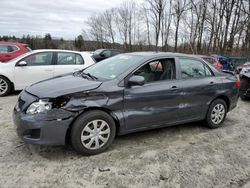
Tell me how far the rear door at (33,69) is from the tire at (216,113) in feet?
15.2

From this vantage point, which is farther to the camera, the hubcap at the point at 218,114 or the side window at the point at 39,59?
the side window at the point at 39,59

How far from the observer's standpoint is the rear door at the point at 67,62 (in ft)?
22.2

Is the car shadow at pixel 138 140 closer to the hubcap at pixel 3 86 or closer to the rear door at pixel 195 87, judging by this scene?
the rear door at pixel 195 87

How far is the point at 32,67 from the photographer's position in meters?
6.50

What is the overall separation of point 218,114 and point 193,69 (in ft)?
3.65

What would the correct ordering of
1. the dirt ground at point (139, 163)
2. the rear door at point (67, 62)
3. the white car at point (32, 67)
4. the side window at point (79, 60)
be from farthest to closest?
the side window at point (79, 60)
the rear door at point (67, 62)
the white car at point (32, 67)
the dirt ground at point (139, 163)

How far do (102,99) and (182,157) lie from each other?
144 centimetres

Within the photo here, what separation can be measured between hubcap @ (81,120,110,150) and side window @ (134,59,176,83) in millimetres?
1040

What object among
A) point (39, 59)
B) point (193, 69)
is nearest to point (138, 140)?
point (193, 69)

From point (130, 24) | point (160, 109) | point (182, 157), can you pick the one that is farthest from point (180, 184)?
point (130, 24)

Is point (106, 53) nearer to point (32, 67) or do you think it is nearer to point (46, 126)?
point (32, 67)

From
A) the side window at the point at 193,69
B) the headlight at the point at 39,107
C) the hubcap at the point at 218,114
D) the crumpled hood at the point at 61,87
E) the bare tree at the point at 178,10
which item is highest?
the bare tree at the point at 178,10

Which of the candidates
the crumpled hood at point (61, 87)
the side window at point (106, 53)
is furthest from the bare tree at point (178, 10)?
the crumpled hood at point (61, 87)

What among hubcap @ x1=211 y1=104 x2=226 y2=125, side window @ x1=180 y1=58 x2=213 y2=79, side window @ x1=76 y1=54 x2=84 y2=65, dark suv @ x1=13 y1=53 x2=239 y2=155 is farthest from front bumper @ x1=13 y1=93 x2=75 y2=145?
side window @ x1=76 y1=54 x2=84 y2=65
